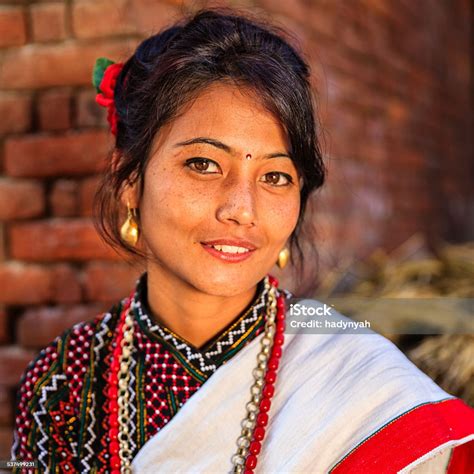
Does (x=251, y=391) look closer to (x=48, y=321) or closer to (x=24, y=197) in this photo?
(x=48, y=321)

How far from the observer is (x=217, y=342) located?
1735 millimetres

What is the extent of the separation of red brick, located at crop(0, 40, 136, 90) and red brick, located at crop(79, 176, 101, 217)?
0.34 m

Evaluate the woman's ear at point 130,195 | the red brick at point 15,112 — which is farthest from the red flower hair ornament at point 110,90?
the red brick at point 15,112

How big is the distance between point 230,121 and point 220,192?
6.6 inches

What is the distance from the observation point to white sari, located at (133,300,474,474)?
57.9 inches

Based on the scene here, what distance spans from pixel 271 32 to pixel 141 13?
2.28 feet

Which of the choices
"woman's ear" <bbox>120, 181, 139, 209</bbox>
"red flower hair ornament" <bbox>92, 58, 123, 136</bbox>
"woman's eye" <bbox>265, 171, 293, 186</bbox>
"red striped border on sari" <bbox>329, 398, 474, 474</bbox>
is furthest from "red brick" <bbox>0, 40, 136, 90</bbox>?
"red striped border on sari" <bbox>329, 398, 474, 474</bbox>

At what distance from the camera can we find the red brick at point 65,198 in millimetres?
2355

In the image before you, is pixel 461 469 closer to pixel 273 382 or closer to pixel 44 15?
pixel 273 382

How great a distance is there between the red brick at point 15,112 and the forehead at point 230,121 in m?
0.98

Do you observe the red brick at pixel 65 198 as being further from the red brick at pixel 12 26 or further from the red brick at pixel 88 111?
the red brick at pixel 12 26

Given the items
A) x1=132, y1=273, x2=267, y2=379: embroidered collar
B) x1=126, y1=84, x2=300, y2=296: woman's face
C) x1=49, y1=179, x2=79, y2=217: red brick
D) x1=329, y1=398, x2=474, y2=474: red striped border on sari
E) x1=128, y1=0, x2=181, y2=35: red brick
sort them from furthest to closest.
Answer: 1. x1=49, y1=179, x2=79, y2=217: red brick
2. x1=128, y1=0, x2=181, y2=35: red brick
3. x1=132, y1=273, x2=267, y2=379: embroidered collar
4. x1=126, y1=84, x2=300, y2=296: woman's face
5. x1=329, y1=398, x2=474, y2=474: red striped border on sari

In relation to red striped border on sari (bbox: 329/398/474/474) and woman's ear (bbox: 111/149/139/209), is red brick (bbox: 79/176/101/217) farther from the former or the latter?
red striped border on sari (bbox: 329/398/474/474)

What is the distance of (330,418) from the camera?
1.55 metres
